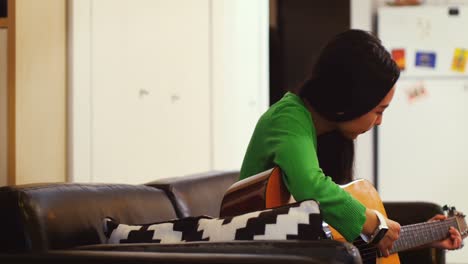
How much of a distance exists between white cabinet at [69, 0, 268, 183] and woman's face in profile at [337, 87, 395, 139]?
143cm

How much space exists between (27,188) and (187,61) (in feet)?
8.07

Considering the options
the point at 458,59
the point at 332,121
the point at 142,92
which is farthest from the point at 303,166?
the point at 458,59

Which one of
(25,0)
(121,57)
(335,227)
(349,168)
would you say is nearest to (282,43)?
(121,57)

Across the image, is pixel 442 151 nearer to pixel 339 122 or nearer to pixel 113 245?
pixel 339 122

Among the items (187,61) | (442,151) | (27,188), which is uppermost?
(187,61)

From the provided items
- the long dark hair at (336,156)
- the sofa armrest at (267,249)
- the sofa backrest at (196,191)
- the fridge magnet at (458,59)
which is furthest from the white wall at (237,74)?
the sofa armrest at (267,249)

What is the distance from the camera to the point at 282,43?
19.4 feet

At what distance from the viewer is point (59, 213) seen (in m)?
1.48

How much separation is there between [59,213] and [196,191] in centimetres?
77

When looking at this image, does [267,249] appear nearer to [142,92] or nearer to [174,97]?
[142,92]

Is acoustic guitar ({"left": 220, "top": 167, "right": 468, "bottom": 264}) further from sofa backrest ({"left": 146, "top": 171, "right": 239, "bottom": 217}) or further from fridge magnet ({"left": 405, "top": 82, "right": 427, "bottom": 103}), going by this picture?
fridge magnet ({"left": 405, "top": 82, "right": 427, "bottom": 103})

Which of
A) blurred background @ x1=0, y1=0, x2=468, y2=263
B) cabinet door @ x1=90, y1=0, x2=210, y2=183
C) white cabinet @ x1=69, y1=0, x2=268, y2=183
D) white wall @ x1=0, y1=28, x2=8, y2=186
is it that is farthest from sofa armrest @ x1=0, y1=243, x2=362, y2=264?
cabinet door @ x1=90, y1=0, x2=210, y2=183

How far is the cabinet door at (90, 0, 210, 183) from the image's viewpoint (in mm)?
3209

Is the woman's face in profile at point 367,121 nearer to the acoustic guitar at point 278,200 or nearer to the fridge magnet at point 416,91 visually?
the acoustic guitar at point 278,200
